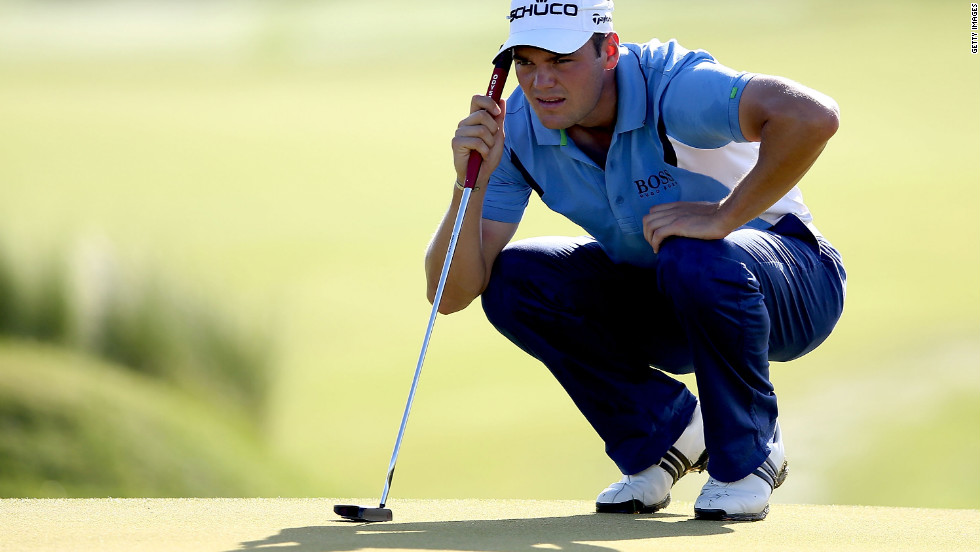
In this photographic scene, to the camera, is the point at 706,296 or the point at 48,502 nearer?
the point at 706,296

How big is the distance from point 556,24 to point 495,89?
173mm

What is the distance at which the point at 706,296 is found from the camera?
1987mm

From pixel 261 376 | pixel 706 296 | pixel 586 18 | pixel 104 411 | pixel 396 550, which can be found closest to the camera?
pixel 396 550

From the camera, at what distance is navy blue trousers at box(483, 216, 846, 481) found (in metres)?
2.04

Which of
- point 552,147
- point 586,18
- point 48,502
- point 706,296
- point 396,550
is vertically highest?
point 586,18

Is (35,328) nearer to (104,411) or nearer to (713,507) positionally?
(104,411)

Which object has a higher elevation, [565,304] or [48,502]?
[565,304]

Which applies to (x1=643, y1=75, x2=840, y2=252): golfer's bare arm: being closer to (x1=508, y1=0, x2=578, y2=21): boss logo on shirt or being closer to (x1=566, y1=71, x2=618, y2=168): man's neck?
(x1=566, y1=71, x2=618, y2=168): man's neck

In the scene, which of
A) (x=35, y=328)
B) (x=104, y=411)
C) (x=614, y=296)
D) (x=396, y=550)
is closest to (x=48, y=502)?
(x=396, y=550)

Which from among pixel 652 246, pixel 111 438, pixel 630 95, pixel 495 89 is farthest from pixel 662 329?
pixel 111 438

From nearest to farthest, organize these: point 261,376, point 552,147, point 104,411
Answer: point 552,147, point 104,411, point 261,376

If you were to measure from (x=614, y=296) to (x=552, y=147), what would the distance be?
1.14 ft

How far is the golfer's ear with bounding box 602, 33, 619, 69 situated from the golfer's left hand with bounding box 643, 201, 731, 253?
322 millimetres

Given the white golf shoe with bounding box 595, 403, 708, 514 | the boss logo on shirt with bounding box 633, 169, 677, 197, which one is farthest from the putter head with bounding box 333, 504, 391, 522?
the boss logo on shirt with bounding box 633, 169, 677, 197
